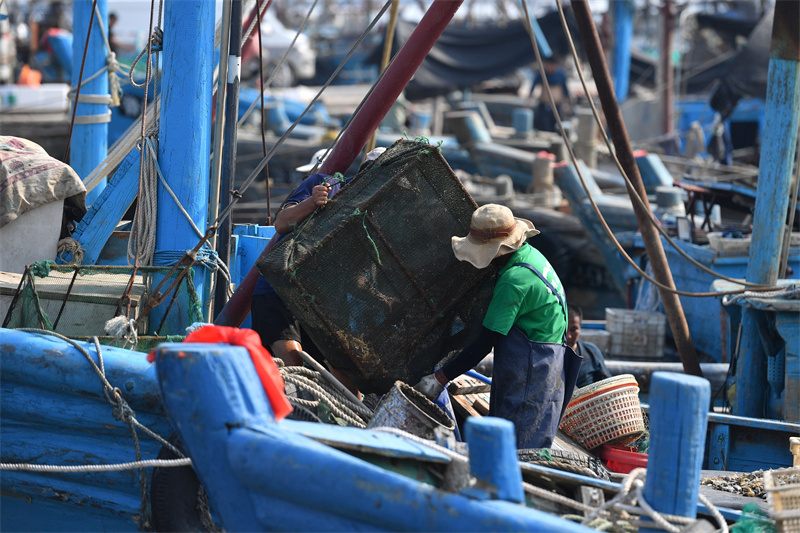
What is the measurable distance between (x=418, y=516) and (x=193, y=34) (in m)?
2.90

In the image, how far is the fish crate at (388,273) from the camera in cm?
370

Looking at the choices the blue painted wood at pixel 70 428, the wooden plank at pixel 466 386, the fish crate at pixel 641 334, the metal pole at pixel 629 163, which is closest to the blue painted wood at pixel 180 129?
the blue painted wood at pixel 70 428

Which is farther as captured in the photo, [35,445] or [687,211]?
[687,211]

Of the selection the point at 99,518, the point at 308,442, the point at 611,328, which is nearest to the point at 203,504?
the point at 99,518

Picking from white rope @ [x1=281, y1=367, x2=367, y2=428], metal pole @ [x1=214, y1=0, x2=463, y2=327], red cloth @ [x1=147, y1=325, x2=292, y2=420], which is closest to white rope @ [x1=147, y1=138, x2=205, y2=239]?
metal pole @ [x1=214, y1=0, x2=463, y2=327]

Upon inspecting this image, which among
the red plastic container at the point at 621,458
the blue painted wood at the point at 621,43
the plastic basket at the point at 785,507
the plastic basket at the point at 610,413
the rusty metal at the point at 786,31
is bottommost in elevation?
the red plastic container at the point at 621,458

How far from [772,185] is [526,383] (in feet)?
8.44

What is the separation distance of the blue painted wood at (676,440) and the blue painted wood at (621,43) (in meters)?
21.8

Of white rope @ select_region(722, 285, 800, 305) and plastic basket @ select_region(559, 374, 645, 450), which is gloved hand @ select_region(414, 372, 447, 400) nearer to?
plastic basket @ select_region(559, 374, 645, 450)

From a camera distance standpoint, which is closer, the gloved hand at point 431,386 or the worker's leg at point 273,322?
the gloved hand at point 431,386

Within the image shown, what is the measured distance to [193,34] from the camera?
167 inches

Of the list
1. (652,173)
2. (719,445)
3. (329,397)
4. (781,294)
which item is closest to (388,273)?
(329,397)

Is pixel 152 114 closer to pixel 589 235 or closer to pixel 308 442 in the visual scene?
pixel 308 442

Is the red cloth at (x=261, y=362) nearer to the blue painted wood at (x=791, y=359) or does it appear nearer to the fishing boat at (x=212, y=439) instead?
the fishing boat at (x=212, y=439)
